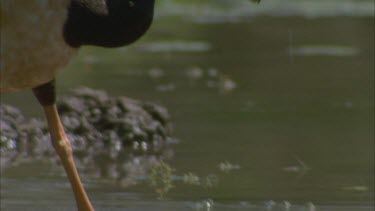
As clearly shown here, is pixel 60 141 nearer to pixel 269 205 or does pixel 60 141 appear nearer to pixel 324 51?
pixel 269 205

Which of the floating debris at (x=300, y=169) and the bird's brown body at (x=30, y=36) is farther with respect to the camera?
the floating debris at (x=300, y=169)

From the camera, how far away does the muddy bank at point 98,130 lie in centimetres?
1029

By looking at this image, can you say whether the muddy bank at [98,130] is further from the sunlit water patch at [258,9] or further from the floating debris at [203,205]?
the sunlit water patch at [258,9]

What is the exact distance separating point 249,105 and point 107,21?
4248 millimetres

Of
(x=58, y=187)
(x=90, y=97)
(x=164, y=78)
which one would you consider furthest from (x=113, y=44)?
(x=164, y=78)

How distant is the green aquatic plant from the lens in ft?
29.3

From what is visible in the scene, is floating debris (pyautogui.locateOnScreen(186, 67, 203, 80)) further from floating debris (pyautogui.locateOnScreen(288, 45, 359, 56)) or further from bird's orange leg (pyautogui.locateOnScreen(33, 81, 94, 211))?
bird's orange leg (pyautogui.locateOnScreen(33, 81, 94, 211))

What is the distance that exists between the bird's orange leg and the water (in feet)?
0.52

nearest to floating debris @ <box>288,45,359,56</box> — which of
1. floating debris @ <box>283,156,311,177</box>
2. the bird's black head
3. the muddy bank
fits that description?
the muddy bank

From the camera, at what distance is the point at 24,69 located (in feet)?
25.7

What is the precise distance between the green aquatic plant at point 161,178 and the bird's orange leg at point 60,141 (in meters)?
0.60

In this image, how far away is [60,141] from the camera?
8664 millimetres

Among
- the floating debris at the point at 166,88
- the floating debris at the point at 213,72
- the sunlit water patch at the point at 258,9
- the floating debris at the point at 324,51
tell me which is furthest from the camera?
the sunlit water patch at the point at 258,9

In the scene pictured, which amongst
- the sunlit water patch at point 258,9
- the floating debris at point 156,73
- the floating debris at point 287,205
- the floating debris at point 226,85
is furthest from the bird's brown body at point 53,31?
the sunlit water patch at point 258,9
